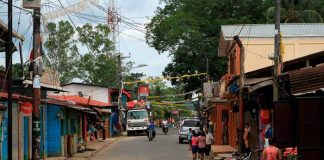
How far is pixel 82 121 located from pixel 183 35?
17.8m

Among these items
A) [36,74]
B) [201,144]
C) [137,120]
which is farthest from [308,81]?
[137,120]

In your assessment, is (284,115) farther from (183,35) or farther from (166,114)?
(166,114)

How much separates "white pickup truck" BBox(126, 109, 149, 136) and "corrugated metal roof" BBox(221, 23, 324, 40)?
80.5 ft

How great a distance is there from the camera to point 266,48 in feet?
117

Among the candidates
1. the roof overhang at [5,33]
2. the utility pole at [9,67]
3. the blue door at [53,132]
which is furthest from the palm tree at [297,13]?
the utility pole at [9,67]

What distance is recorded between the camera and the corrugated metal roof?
36312mm

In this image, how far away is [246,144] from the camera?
24.1 m

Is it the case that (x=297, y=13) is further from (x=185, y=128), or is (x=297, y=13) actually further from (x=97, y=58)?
(x=97, y=58)

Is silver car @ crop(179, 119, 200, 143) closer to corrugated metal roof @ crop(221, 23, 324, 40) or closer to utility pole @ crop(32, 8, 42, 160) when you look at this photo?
corrugated metal roof @ crop(221, 23, 324, 40)

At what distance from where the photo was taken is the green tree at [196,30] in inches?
2141

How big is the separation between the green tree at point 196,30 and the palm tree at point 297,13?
19.6ft

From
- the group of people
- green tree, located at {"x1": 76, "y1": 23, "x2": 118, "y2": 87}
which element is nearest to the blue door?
the group of people

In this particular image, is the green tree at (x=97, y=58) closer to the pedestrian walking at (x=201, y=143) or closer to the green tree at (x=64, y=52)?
the green tree at (x=64, y=52)

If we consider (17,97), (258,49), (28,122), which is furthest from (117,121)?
(17,97)
